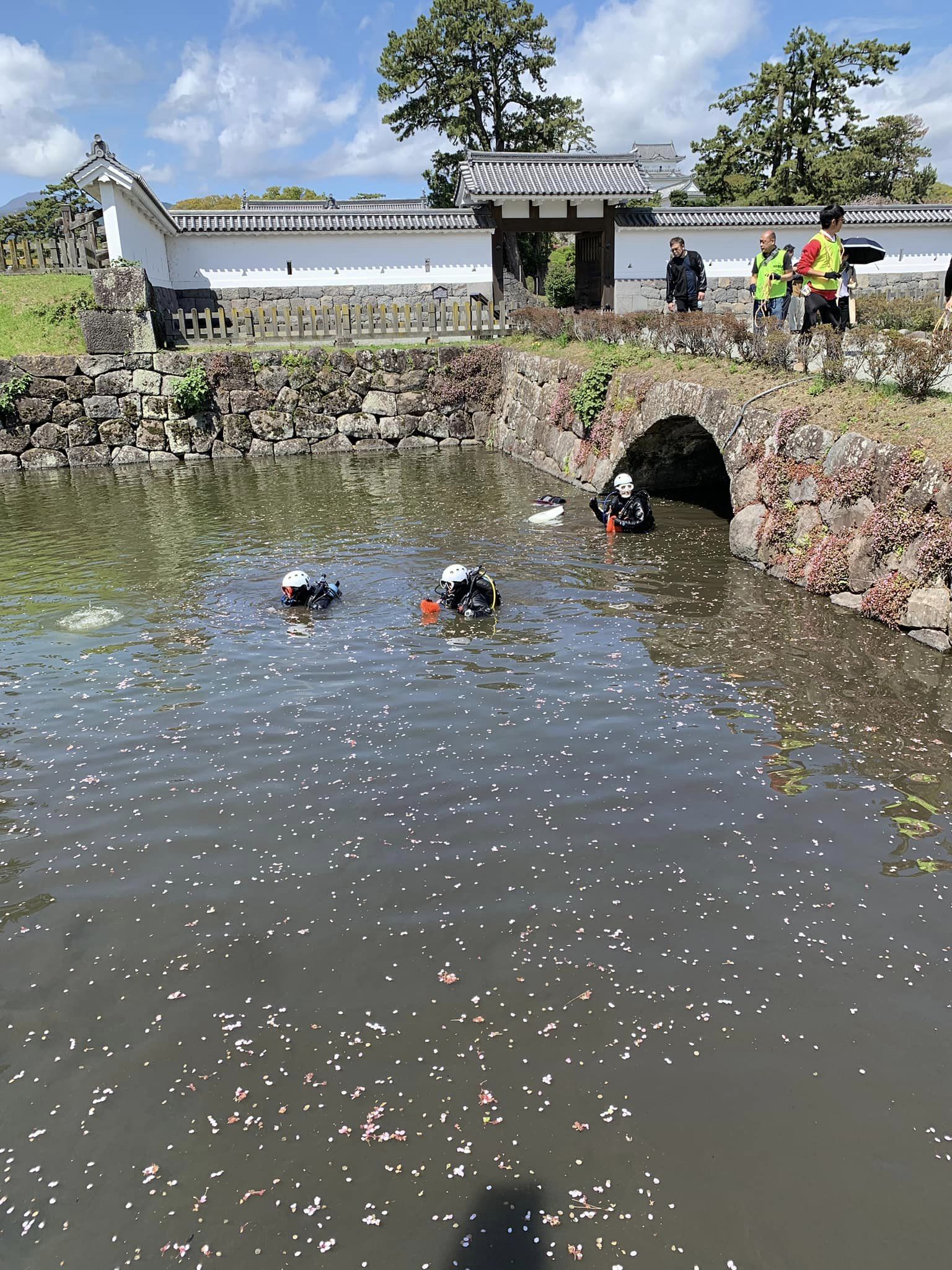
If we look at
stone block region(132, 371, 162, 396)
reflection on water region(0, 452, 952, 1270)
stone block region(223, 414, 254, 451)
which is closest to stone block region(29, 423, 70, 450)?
stone block region(132, 371, 162, 396)

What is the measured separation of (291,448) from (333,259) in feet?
29.6

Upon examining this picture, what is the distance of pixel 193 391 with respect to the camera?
24703mm

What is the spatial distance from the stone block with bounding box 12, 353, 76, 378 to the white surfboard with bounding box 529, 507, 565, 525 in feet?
50.3

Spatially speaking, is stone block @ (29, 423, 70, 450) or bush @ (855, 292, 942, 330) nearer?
bush @ (855, 292, 942, 330)

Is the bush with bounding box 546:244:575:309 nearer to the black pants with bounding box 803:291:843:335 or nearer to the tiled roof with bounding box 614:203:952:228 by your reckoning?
the tiled roof with bounding box 614:203:952:228

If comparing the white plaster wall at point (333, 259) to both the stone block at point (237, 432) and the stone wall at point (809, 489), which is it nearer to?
the stone block at point (237, 432)

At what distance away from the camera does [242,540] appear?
52.2 ft

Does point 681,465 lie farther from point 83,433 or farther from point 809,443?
point 83,433

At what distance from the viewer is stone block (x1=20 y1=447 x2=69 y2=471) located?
2398 cm

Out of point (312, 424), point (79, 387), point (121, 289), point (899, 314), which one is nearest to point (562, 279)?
point (312, 424)

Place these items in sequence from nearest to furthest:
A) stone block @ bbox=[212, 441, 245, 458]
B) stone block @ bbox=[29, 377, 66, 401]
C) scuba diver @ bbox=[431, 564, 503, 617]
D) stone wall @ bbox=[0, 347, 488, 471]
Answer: scuba diver @ bbox=[431, 564, 503, 617]
stone block @ bbox=[29, 377, 66, 401]
stone wall @ bbox=[0, 347, 488, 471]
stone block @ bbox=[212, 441, 245, 458]

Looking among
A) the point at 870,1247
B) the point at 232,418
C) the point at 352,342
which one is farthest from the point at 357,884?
the point at 352,342

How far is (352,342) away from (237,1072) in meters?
25.7

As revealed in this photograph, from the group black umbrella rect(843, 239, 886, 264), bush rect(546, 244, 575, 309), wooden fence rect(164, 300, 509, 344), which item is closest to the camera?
black umbrella rect(843, 239, 886, 264)
